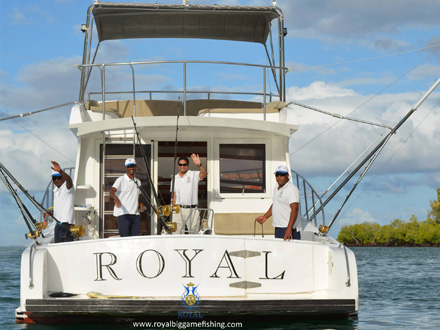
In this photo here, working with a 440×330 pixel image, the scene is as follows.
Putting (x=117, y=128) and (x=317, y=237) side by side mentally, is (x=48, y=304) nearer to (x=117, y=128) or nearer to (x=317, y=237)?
(x=117, y=128)

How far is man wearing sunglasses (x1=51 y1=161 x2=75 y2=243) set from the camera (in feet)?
32.6

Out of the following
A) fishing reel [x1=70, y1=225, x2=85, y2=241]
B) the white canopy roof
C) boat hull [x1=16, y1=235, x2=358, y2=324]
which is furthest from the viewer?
the white canopy roof

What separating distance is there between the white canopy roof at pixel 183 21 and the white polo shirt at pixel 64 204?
4031 mm

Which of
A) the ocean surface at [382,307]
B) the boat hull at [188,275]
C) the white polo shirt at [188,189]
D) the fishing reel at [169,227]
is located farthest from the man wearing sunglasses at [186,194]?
the ocean surface at [382,307]

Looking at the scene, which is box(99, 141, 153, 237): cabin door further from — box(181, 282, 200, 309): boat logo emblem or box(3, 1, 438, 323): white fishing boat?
box(181, 282, 200, 309): boat logo emblem

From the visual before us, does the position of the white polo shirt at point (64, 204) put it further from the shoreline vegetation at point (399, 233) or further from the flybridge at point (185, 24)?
the shoreline vegetation at point (399, 233)

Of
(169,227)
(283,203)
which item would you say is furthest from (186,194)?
(283,203)

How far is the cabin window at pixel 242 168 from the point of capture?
A: 38.3 ft

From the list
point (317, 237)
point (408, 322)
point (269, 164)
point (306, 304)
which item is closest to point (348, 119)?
point (269, 164)

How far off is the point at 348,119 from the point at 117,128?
4183 millimetres

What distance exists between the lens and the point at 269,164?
38.3ft

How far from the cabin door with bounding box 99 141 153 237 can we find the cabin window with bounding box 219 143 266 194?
126 cm

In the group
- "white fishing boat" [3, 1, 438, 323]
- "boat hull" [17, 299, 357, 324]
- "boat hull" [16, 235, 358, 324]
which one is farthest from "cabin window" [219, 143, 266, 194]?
"boat hull" [17, 299, 357, 324]

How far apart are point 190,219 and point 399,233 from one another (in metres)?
69.2
